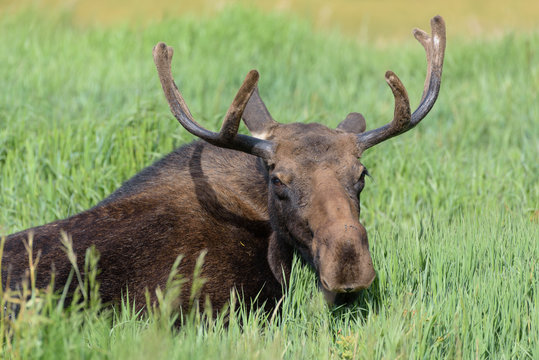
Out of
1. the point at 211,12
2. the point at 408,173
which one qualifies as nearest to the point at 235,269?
the point at 408,173

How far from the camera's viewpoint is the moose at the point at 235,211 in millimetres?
4059

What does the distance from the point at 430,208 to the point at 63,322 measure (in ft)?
12.6

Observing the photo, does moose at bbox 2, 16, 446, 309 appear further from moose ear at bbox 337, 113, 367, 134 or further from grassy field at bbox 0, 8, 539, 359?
grassy field at bbox 0, 8, 539, 359

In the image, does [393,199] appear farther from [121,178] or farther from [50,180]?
[50,180]

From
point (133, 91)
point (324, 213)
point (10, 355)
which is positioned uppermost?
point (133, 91)

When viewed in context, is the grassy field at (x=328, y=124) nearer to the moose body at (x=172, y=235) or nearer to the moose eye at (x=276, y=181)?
the moose body at (x=172, y=235)

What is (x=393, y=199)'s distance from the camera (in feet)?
19.7

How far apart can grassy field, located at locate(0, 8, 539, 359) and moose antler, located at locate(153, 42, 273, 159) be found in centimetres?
78

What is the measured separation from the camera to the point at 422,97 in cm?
466

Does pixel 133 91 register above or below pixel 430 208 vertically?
above

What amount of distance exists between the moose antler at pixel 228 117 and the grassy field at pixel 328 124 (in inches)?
30.7

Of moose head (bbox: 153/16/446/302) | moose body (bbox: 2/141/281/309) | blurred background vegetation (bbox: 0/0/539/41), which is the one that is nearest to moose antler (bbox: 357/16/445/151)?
moose head (bbox: 153/16/446/302)

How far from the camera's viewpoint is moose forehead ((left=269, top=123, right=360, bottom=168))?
4.14 metres

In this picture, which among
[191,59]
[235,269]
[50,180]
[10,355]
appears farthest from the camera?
[191,59]
